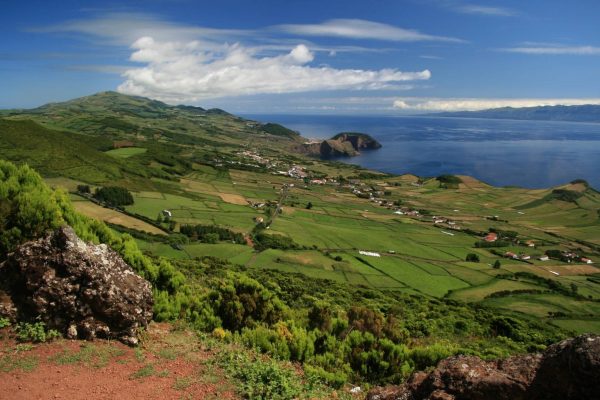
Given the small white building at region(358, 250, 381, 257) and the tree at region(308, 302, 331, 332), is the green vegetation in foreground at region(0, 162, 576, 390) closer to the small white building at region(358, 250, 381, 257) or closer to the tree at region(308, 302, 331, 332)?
the tree at region(308, 302, 331, 332)

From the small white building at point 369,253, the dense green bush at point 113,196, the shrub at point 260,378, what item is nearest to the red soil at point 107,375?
the shrub at point 260,378

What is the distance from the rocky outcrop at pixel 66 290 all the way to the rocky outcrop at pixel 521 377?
306 inches

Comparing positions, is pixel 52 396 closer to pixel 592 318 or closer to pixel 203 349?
pixel 203 349

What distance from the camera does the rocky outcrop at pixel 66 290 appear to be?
10945 mm

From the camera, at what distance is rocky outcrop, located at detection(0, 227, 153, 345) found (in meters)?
10.9

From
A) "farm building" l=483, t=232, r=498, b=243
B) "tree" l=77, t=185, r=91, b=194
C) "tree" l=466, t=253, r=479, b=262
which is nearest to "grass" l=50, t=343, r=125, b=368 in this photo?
"tree" l=466, t=253, r=479, b=262

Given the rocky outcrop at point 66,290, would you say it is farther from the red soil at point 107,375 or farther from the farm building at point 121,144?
the farm building at point 121,144

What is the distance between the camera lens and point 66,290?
11008 millimetres

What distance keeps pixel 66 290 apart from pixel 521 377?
432 inches

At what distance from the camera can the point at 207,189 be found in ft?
387

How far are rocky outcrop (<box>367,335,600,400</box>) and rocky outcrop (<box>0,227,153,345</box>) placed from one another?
25.5ft

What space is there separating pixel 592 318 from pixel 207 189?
9490cm


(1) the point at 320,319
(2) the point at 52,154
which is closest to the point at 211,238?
(1) the point at 320,319

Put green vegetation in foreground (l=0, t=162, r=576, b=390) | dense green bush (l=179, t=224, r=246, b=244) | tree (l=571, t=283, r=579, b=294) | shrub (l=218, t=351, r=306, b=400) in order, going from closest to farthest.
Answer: shrub (l=218, t=351, r=306, b=400)
green vegetation in foreground (l=0, t=162, r=576, b=390)
tree (l=571, t=283, r=579, b=294)
dense green bush (l=179, t=224, r=246, b=244)
